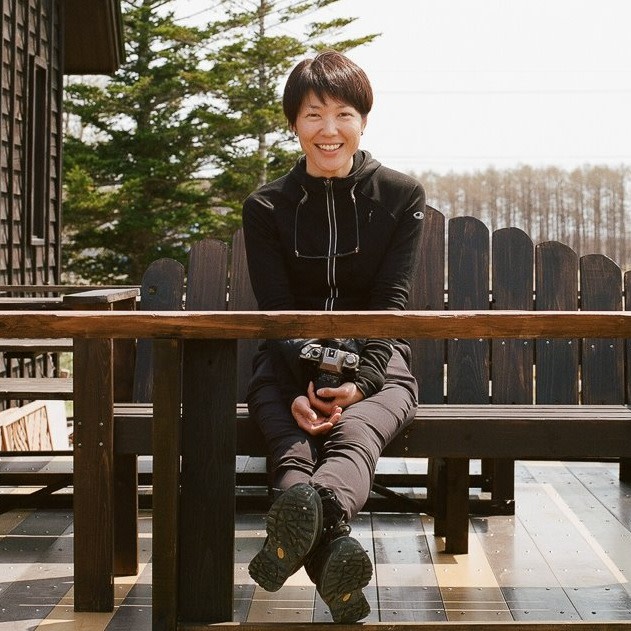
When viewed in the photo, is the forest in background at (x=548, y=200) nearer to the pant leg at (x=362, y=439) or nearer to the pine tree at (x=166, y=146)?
the pine tree at (x=166, y=146)

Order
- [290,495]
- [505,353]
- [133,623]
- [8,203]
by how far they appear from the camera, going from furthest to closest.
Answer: [8,203], [505,353], [133,623], [290,495]

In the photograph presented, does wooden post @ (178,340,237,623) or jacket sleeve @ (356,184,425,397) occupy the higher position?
jacket sleeve @ (356,184,425,397)

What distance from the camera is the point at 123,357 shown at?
378 centimetres

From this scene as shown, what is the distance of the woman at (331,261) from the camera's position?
3.06m

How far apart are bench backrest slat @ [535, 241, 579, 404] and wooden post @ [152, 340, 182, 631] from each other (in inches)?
63.8

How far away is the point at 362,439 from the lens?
290cm

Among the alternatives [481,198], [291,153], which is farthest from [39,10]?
[481,198]

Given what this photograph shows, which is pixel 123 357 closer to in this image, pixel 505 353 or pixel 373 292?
pixel 373 292

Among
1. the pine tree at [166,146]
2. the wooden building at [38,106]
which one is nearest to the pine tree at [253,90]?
the pine tree at [166,146]

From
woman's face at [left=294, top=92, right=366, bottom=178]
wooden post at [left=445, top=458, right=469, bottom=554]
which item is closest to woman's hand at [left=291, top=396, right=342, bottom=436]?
woman's face at [left=294, top=92, right=366, bottom=178]

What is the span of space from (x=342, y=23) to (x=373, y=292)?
23370 millimetres

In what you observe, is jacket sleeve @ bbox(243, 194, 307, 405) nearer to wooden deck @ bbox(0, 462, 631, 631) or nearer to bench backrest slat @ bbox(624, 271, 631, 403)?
wooden deck @ bbox(0, 462, 631, 631)

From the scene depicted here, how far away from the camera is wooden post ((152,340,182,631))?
2.82 meters

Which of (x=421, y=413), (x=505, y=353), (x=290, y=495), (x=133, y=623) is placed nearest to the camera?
(x=290, y=495)
